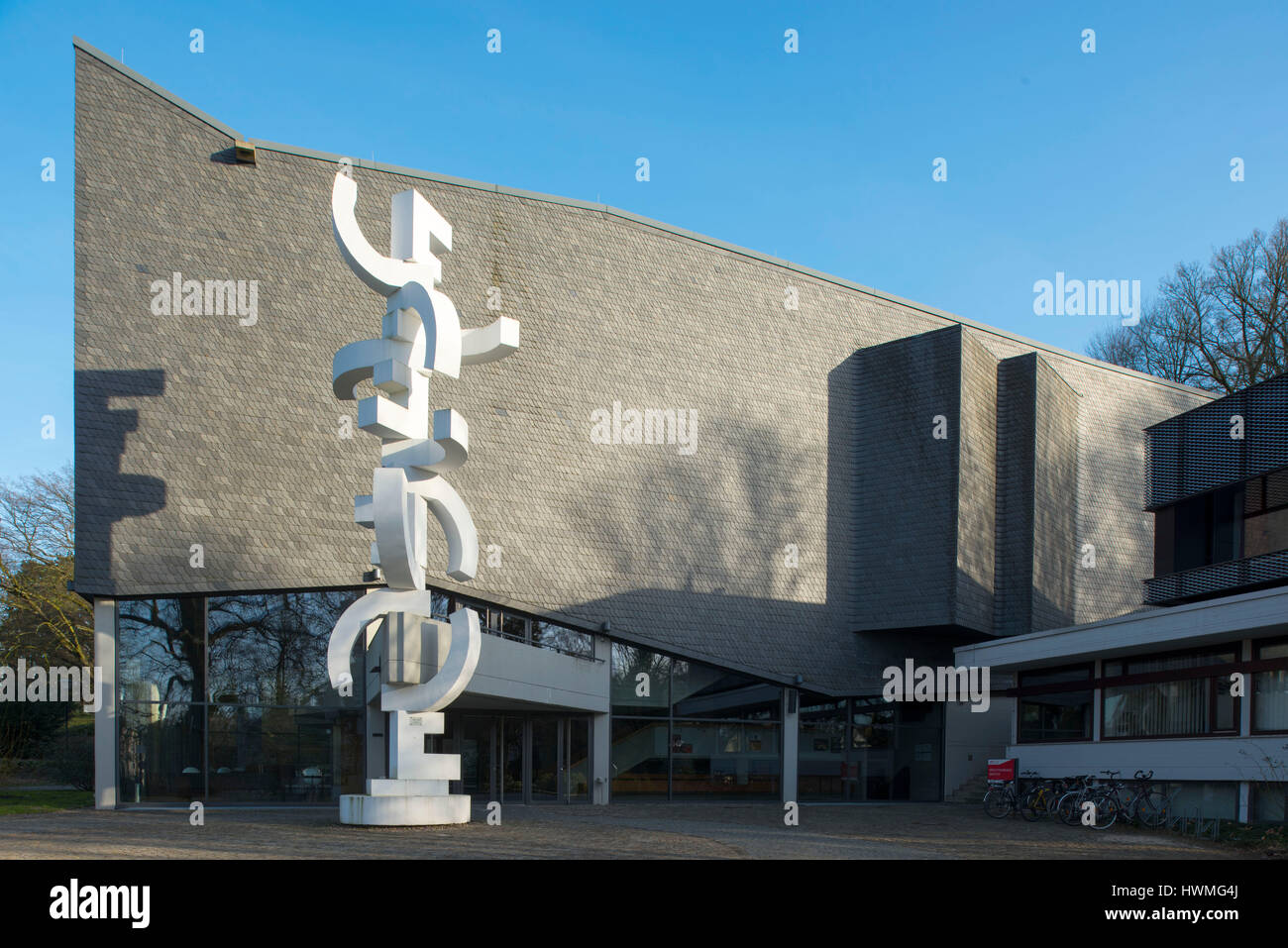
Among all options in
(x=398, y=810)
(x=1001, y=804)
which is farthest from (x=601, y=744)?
(x=398, y=810)

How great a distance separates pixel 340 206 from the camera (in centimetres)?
1562

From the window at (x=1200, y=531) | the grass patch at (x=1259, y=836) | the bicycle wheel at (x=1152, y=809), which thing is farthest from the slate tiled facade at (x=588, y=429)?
the grass patch at (x=1259, y=836)

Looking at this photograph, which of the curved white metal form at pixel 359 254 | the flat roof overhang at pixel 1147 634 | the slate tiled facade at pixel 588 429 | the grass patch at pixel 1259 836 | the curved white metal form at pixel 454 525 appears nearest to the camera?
the grass patch at pixel 1259 836

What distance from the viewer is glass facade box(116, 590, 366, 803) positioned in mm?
21141

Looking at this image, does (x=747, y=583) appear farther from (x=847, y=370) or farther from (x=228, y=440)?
(x=228, y=440)

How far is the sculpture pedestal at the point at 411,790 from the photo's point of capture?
1496 cm

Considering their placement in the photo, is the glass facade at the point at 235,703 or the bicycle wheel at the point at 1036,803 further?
the glass facade at the point at 235,703

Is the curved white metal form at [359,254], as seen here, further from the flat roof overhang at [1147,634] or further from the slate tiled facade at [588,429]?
the flat roof overhang at [1147,634]

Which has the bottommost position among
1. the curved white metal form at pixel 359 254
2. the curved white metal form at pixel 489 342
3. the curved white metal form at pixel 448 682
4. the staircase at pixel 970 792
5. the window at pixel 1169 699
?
the staircase at pixel 970 792

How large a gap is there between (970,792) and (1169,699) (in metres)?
8.74

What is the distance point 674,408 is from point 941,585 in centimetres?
763

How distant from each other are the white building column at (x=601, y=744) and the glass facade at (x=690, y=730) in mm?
145
